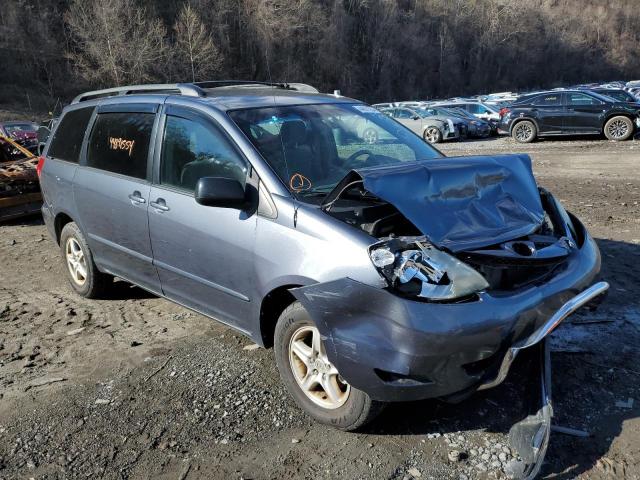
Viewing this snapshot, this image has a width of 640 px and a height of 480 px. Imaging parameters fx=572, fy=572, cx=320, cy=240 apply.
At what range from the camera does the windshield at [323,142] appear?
3676 millimetres

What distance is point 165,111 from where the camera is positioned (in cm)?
422

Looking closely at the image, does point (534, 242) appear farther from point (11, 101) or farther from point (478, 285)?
point (11, 101)

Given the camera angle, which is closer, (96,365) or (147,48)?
(96,365)

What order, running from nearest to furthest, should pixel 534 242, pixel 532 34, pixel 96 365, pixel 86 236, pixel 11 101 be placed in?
pixel 534 242
pixel 96 365
pixel 86 236
pixel 11 101
pixel 532 34

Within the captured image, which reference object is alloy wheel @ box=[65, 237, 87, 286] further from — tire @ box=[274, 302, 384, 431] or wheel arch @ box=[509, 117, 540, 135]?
wheel arch @ box=[509, 117, 540, 135]

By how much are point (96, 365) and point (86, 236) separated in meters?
1.45

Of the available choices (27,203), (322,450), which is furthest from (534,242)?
(27,203)

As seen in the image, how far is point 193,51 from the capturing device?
55406mm

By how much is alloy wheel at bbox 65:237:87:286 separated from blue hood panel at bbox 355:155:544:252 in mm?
3290

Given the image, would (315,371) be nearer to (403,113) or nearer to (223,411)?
(223,411)

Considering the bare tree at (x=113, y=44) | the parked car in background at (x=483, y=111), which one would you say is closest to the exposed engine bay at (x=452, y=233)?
the parked car in background at (x=483, y=111)

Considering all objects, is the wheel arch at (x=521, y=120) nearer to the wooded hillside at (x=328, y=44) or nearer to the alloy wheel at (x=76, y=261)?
the alloy wheel at (x=76, y=261)

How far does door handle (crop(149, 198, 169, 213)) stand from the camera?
4039 mm

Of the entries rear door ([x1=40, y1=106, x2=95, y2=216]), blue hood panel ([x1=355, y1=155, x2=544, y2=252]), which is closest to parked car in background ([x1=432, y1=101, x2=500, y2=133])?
rear door ([x1=40, y1=106, x2=95, y2=216])
